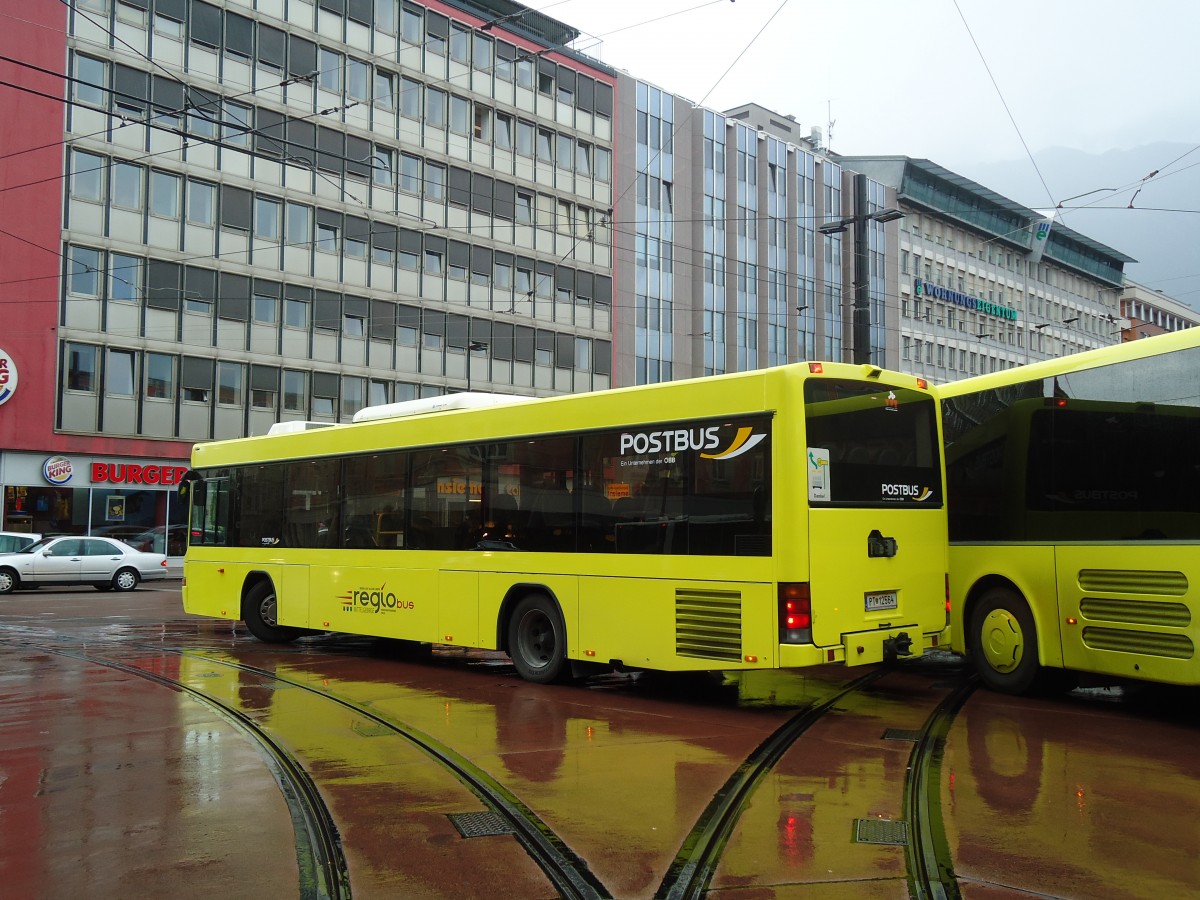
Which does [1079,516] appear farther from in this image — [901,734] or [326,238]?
[326,238]

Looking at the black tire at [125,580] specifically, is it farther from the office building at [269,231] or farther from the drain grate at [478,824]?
the drain grate at [478,824]

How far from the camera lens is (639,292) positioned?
50719 mm

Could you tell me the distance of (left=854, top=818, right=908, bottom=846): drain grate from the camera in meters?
5.73

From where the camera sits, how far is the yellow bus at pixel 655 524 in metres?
9.43

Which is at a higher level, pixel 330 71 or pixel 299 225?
pixel 330 71

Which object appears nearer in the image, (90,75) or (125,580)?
(125,580)

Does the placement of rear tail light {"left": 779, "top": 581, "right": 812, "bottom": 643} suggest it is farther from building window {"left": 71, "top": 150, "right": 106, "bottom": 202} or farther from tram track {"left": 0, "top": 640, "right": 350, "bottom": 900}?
building window {"left": 71, "top": 150, "right": 106, "bottom": 202}

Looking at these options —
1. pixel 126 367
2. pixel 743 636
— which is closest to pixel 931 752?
pixel 743 636

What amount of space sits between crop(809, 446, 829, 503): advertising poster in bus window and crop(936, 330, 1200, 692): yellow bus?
2258 mm

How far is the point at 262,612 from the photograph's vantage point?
52.6 feet

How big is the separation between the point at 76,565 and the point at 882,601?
25393mm

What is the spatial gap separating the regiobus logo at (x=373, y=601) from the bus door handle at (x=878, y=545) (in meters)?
5.78

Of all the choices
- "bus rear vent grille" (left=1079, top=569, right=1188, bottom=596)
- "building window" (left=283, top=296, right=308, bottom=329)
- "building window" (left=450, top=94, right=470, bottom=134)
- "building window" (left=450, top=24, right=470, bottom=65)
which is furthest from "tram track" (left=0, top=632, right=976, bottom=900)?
"building window" (left=450, top=24, right=470, bottom=65)

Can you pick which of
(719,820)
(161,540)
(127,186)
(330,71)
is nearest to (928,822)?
(719,820)
